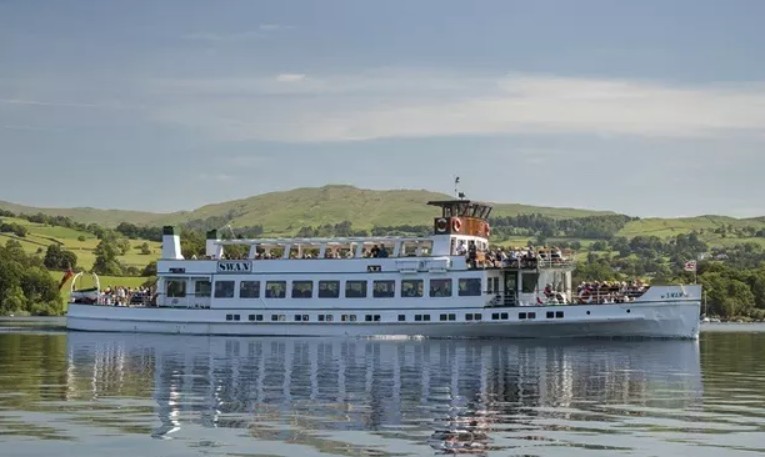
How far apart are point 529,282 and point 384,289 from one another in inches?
332

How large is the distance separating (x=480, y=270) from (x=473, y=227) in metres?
5.28

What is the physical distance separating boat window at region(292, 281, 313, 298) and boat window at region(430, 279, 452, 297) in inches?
311

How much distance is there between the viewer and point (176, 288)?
77500mm

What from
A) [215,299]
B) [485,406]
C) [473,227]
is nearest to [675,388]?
[485,406]

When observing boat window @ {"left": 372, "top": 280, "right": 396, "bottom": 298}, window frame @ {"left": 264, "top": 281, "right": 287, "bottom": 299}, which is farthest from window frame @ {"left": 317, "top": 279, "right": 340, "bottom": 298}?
window frame @ {"left": 264, "top": 281, "right": 287, "bottom": 299}

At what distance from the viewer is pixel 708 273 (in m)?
168

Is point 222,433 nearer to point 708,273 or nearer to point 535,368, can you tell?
point 535,368

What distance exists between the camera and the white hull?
2596 inches

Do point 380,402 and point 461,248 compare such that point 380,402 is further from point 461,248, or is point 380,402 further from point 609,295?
point 461,248

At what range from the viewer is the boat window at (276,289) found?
243 feet

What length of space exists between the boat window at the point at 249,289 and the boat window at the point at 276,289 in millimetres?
717

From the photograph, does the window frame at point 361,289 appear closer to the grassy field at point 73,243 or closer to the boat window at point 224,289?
the boat window at point 224,289

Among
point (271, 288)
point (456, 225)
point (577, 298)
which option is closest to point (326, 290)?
point (271, 288)

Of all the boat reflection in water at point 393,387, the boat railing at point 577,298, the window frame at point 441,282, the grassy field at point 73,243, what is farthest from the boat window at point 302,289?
the grassy field at point 73,243
